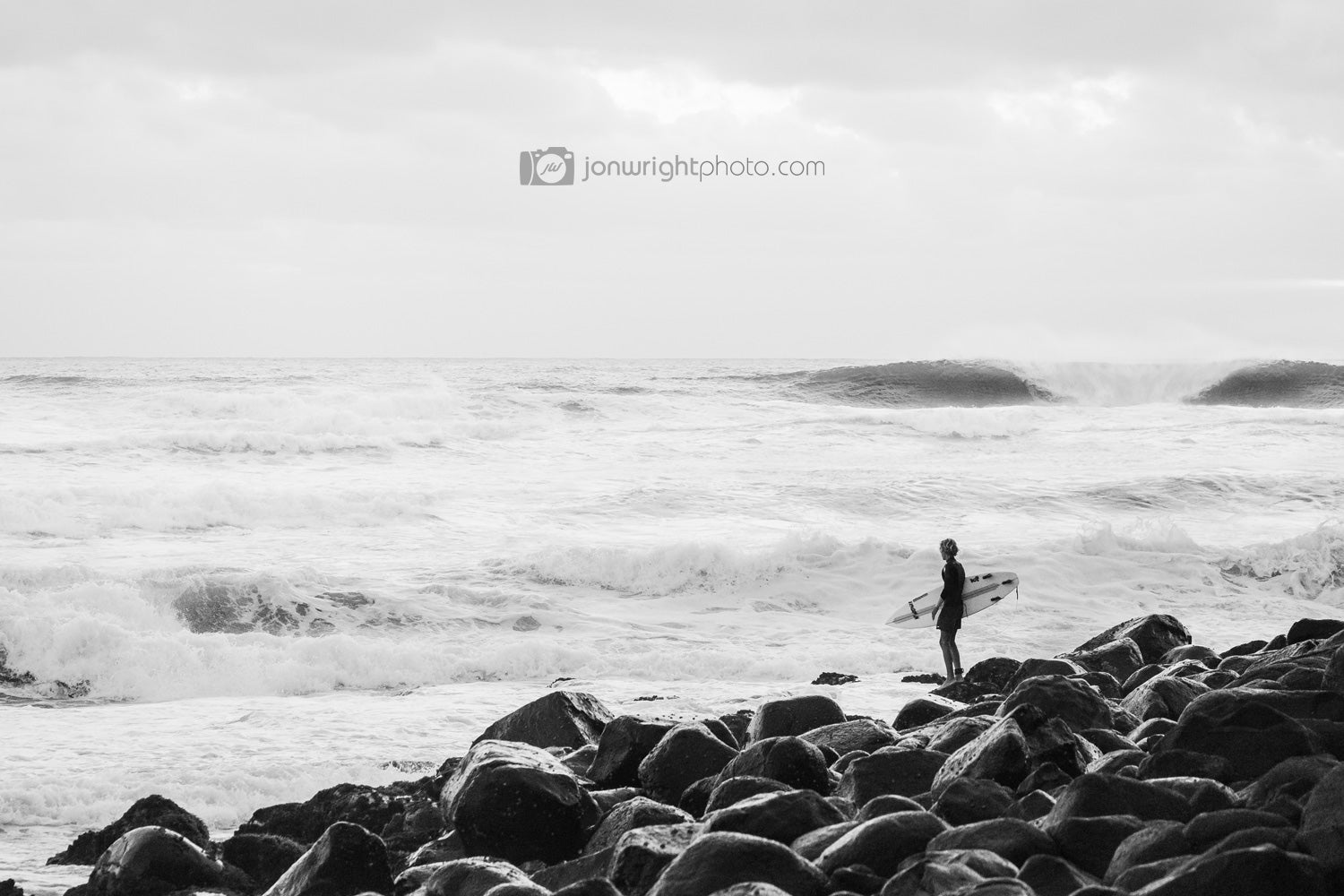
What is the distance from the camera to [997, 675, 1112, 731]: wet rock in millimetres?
5305

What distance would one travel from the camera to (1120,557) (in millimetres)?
13406

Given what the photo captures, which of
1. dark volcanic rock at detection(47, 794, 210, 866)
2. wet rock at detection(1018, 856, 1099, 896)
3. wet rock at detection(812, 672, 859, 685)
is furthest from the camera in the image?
wet rock at detection(812, 672, 859, 685)

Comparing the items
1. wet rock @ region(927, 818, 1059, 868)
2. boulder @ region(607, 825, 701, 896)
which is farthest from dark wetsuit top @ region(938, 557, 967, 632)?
wet rock @ region(927, 818, 1059, 868)

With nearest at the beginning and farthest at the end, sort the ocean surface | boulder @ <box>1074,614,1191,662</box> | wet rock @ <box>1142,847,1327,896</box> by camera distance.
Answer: wet rock @ <box>1142,847,1327,896</box>, the ocean surface, boulder @ <box>1074,614,1191,662</box>

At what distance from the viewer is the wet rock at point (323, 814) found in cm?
545

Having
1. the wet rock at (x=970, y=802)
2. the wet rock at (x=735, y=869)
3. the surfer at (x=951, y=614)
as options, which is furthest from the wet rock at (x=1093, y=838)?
the surfer at (x=951, y=614)

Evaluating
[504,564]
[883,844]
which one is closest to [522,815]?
[883,844]

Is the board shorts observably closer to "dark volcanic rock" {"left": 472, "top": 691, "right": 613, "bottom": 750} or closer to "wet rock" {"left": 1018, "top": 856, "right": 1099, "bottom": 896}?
"dark volcanic rock" {"left": 472, "top": 691, "right": 613, "bottom": 750}

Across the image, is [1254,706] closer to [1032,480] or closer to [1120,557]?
[1120,557]

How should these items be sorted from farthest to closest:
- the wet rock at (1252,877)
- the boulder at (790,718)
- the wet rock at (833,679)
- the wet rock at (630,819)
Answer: the wet rock at (833,679) < the boulder at (790,718) < the wet rock at (630,819) < the wet rock at (1252,877)

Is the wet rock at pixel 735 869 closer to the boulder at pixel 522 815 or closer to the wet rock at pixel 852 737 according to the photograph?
the boulder at pixel 522 815

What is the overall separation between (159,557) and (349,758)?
6.69 m

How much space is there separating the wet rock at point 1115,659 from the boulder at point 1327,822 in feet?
15.5

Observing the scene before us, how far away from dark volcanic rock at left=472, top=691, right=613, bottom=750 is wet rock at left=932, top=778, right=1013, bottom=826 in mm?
2578
